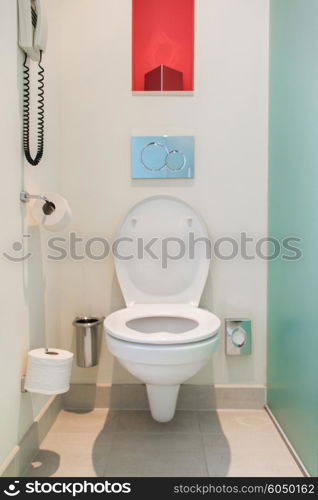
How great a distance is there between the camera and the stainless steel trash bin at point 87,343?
61.6 inches

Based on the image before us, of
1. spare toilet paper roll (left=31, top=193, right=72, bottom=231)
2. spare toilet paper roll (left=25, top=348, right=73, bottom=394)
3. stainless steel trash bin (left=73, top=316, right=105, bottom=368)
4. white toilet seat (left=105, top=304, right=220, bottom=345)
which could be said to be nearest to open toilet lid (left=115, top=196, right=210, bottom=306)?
white toilet seat (left=105, top=304, right=220, bottom=345)

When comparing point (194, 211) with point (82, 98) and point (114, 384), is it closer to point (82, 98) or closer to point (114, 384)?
point (82, 98)

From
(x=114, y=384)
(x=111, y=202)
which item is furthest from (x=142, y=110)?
(x=114, y=384)

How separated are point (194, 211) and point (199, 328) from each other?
576 millimetres

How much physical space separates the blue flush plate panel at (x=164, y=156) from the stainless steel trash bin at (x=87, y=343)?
28.4 inches

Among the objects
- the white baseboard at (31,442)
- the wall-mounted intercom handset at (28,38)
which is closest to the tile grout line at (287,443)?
the white baseboard at (31,442)

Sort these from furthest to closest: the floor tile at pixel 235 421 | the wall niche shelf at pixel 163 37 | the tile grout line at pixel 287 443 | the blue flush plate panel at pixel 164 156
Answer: the wall niche shelf at pixel 163 37 < the blue flush plate panel at pixel 164 156 < the floor tile at pixel 235 421 < the tile grout line at pixel 287 443

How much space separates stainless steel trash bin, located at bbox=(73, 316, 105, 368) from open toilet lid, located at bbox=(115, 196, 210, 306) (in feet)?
0.83

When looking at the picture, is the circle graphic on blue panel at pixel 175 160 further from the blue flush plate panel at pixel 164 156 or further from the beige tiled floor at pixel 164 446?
the beige tiled floor at pixel 164 446

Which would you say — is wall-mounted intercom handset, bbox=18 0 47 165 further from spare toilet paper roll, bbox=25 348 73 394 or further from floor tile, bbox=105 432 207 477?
floor tile, bbox=105 432 207 477

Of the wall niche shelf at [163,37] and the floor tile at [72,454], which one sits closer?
the floor tile at [72,454]

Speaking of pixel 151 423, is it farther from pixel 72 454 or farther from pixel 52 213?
pixel 52 213

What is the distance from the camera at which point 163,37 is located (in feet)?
5.74

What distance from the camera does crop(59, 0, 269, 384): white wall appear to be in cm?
161
